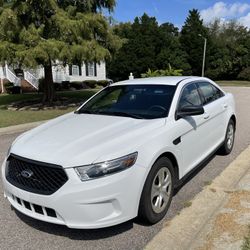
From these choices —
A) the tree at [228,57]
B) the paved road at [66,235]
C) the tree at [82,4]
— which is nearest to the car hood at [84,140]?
the paved road at [66,235]

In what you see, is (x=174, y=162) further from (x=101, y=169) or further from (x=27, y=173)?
(x=27, y=173)

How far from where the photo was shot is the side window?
499 cm

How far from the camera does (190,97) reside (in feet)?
17.4

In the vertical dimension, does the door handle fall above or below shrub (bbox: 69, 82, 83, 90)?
above

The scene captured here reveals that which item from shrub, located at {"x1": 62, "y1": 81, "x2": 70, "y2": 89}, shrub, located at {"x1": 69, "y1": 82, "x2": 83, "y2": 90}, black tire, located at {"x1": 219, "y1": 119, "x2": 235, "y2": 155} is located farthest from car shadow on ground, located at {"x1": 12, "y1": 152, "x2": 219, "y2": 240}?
shrub, located at {"x1": 69, "y1": 82, "x2": 83, "y2": 90}

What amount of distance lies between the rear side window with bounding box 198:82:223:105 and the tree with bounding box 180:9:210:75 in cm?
5057

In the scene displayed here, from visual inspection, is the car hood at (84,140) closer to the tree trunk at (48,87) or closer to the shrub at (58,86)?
the tree trunk at (48,87)

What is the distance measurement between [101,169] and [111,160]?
5.1 inches

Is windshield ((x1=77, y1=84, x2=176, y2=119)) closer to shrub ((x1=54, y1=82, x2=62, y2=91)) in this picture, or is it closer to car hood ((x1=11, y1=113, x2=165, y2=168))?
car hood ((x1=11, y1=113, x2=165, y2=168))

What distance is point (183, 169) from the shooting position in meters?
4.64

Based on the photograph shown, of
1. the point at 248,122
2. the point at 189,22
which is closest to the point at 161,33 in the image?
the point at 189,22

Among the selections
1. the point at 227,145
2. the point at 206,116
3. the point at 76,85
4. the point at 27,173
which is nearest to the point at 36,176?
the point at 27,173

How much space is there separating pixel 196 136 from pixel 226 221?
1.40 meters

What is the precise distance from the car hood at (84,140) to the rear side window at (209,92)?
1.71 metres
